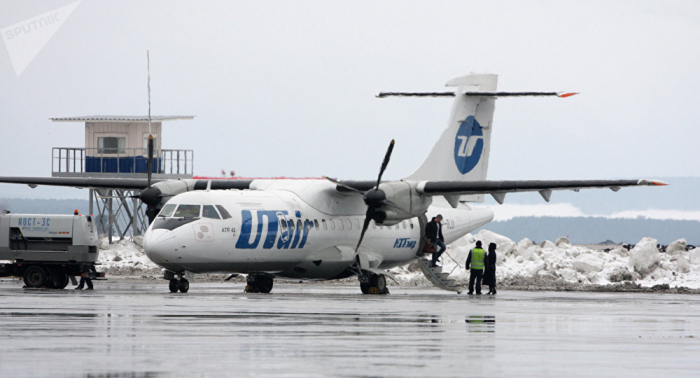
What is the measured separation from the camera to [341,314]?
16641 millimetres

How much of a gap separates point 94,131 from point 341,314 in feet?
101

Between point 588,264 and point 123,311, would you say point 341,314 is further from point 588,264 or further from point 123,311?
point 588,264

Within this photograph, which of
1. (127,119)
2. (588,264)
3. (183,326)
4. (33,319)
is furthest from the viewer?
(127,119)

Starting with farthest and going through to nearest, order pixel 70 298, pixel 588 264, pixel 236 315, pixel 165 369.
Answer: pixel 588 264 < pixel 70 298 < pixel 236 315 < pixel 165 369

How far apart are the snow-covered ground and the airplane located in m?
3.29

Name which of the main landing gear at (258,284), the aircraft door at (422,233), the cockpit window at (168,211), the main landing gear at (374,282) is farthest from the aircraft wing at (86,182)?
the aircraft door at (422,233)

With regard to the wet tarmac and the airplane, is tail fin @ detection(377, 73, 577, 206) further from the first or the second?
the wet tarmac

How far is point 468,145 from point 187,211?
35.9ft

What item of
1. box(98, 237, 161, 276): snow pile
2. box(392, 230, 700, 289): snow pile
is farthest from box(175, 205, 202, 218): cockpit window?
box(98, 237, 161, 276): snow pile

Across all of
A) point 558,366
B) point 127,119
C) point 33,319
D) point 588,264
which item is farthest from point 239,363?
point 127,119

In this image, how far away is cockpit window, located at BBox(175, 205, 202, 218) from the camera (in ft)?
76.2

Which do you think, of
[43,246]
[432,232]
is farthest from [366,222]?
[43,246]

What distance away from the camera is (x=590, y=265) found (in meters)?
35.0

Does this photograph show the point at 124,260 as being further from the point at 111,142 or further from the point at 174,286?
the point at 174,286
